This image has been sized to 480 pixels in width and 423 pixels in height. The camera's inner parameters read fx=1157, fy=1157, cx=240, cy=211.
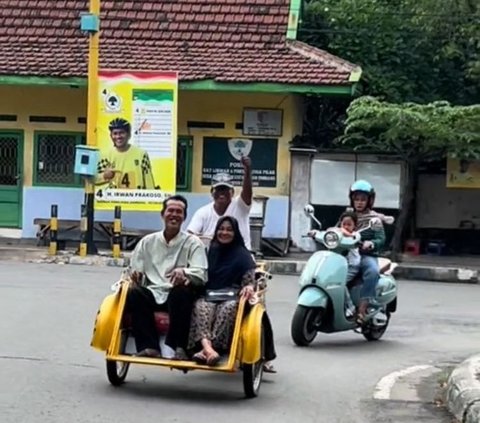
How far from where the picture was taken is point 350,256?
40.5 feet

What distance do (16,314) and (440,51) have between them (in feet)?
51.6

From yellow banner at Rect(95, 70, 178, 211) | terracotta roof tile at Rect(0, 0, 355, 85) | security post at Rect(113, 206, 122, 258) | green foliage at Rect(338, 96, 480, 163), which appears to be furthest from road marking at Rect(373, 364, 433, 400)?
terracotta roof tile at Rect(0, 0, 355, 85)

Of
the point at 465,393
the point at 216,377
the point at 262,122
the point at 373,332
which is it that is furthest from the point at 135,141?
the point at 465,393

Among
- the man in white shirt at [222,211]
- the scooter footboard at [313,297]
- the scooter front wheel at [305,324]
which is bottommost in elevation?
the scooter front wheel at [305,324]

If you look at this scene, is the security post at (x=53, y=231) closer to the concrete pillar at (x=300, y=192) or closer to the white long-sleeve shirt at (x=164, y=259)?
the concrete pillar at (x=300, y=192)

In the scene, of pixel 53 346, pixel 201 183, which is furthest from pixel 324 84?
pixel 53 346

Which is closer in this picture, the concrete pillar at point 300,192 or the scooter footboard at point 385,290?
the scooter footboard at point 385,290

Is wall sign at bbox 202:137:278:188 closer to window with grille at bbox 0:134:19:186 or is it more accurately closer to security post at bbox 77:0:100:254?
security post at bbox 77:0:100:254

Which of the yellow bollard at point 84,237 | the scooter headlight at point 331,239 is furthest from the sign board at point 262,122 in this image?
the scooter headlight at point 331,239

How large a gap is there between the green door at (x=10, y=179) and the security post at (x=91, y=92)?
3.38 m

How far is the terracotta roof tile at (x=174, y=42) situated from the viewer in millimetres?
22984

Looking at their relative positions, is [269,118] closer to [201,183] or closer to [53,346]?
[201,183]

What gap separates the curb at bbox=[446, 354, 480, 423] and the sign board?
14.3 meters

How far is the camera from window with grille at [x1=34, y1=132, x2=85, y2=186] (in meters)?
24.3
